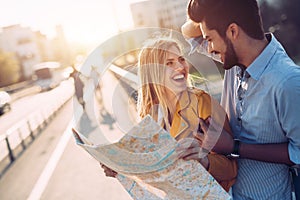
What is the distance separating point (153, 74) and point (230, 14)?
0.52m

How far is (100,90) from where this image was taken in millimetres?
14836

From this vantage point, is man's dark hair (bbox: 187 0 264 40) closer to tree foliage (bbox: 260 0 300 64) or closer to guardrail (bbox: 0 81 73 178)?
guardrail (bbox: 0 81 73 178)

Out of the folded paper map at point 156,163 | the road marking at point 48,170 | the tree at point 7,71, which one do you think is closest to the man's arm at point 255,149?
the folded paper map at point 156,163

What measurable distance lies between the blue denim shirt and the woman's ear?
14 cm

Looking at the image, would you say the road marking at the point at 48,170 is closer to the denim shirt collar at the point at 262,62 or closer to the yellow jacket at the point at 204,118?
the yellow jacket at the point at 204,118

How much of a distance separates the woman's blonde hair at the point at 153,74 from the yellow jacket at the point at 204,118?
0.47 feet

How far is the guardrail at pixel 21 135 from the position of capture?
883 cm

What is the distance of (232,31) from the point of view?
1681 mm

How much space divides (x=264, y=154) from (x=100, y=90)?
13.4 meters

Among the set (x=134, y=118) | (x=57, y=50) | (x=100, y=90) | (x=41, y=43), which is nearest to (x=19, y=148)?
(x=100, y=90)

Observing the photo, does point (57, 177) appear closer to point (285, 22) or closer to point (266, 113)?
point (266, 113)

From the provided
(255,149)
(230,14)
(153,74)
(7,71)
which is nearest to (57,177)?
(153,74)

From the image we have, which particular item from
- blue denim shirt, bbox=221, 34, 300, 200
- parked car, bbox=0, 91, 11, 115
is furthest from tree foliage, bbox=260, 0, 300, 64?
blue denim shirt, bbox=221, 34, 300, 200

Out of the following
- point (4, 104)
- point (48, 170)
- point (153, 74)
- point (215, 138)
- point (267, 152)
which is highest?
point (153, 74)
